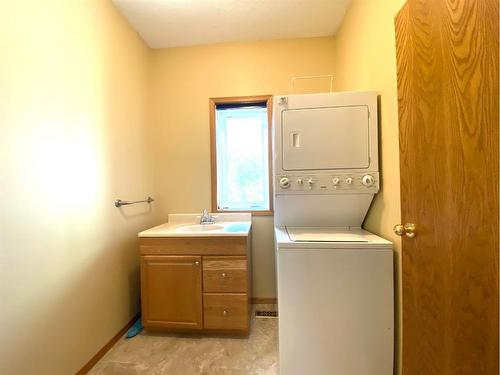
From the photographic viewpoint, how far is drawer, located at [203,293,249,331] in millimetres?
1751

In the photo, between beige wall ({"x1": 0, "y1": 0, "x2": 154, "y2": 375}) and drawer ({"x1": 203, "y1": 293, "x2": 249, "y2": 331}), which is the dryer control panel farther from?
beige wall ({"x1": 0, "y1": 0, "x2": 154, "y2": 375})

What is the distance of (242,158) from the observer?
97.3 inches

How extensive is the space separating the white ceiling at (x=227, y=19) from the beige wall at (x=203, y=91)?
0.11 metres

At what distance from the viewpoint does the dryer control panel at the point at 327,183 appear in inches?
55.3

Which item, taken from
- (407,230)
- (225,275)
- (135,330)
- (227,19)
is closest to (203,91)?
(227,19)

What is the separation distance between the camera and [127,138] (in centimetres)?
199

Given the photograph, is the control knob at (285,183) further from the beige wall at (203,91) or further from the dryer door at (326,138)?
the beige wall at (203,91)

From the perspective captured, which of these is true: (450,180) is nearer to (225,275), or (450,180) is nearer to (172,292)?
(225,275)

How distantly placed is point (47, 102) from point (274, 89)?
1.78 m

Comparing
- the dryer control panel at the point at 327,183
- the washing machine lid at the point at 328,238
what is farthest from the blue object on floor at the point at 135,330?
the dryer control panel at the point at 327,183

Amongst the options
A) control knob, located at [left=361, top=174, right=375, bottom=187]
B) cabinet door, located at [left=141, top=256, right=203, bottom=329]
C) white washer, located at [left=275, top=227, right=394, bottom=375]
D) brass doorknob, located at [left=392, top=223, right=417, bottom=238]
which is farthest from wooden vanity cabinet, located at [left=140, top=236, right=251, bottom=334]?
brass doorknob, located at [left=392, top=223, right=417, bottom=238]

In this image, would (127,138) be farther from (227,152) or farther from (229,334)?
(229,334)

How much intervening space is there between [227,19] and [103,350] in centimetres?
276

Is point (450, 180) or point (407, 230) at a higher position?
point (450, 180)
